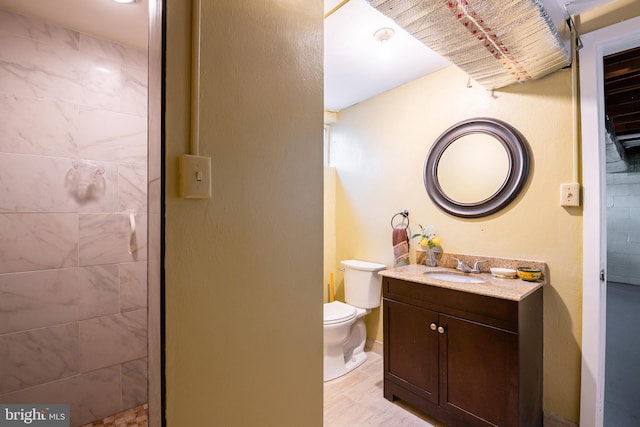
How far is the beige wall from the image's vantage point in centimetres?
70

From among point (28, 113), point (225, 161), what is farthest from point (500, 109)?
point (28, 113)

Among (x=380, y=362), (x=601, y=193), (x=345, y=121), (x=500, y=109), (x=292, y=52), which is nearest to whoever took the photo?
(x=292, y=52)

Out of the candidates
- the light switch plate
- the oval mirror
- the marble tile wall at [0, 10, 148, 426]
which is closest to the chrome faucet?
the oval mirror

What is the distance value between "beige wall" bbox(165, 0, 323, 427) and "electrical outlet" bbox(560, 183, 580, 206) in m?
1.51

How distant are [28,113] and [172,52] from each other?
5.02ft

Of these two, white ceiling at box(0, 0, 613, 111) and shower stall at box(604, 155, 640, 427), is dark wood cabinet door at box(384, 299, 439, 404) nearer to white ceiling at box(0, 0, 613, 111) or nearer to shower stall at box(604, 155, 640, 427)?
shower stall at box(604, 155, 640, 427)

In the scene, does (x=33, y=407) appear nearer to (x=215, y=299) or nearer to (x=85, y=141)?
(x=85, y=141)

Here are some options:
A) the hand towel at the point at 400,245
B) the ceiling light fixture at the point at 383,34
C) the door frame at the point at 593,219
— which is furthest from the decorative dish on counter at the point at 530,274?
the ceiling light fixture at the point at 383,34

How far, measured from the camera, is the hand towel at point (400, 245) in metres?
2.28

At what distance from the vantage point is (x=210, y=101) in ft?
2.44

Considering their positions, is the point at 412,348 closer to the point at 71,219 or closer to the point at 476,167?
the point at 476,167

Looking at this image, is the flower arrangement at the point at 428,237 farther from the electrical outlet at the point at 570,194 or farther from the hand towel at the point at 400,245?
the electrical outlet at the point at 570,194

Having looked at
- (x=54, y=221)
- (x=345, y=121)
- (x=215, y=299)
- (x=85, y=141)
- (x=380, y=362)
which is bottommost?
(x=380, y=362)

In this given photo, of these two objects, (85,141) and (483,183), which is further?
(483,183)
